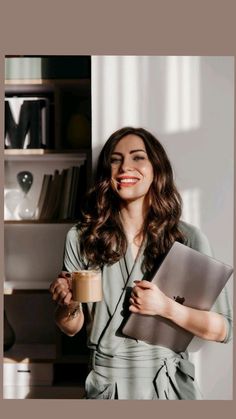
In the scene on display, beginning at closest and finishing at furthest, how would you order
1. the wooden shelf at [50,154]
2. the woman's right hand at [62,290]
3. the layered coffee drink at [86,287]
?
the layered coffee drink at [86,287] → the woman's right hand at [62,290] → the wooden shelf at [50,154]

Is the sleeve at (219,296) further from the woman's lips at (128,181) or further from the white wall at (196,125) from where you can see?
the woman's lips at (128,181)

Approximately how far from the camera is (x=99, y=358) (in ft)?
9.82

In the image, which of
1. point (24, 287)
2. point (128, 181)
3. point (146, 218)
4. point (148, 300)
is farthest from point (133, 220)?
point (24, 287)

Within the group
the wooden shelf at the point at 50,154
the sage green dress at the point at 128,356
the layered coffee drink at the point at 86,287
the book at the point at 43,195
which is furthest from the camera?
the book at the point at 43,195

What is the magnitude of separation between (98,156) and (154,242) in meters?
0.53

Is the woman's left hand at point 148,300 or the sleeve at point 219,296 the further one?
the sleeve at point 219,296

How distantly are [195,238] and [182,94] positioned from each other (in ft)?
2.40

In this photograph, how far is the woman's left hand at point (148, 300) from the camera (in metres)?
2.89

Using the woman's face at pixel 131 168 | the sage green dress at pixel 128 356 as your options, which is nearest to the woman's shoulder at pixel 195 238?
the sage green dress at pixel 128 356

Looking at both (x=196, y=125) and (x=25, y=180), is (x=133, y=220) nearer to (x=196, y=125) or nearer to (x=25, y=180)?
(x=196, y=125)

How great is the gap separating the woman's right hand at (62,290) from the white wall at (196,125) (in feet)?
2.22

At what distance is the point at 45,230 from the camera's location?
12.7ft

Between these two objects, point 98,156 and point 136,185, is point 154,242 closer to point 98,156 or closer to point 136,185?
point 136,185


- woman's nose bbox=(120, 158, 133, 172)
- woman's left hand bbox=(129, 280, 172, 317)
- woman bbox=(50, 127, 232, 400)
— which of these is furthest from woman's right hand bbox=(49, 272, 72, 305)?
woman's nose bbox=(120, 158, 133, 172)
